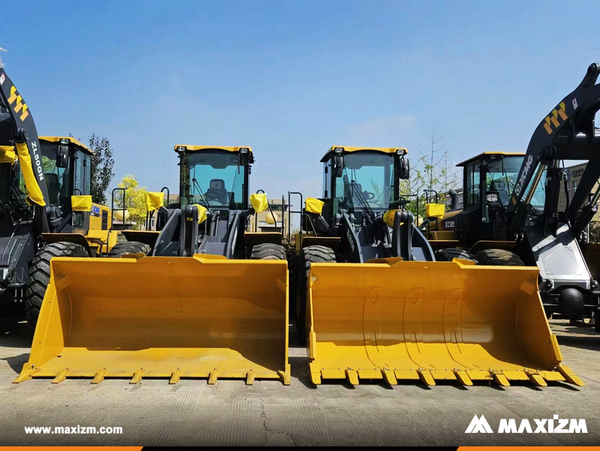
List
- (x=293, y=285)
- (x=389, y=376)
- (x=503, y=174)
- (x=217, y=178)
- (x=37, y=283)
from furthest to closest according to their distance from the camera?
(x=503, y=174)
(x=217, y=178)
(x=293, y=285)
(x=37, y=283)
(x=389, y=376)

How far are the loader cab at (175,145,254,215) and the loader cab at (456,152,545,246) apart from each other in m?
4.89

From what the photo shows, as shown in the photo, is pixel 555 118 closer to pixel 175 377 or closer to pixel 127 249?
pixel 175 377

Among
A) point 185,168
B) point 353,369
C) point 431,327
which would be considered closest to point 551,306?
point 431,327

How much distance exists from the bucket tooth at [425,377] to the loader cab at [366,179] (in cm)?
384

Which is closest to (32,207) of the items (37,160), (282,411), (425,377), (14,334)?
(37,160)

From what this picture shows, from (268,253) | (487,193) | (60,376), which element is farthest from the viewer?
(487,193)

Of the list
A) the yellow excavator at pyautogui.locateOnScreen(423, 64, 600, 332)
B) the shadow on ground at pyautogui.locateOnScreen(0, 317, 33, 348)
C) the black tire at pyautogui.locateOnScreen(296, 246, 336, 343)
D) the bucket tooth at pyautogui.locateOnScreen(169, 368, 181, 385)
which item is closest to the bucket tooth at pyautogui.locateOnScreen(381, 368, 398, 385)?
the black tire at pyautogui.locateOnScreen(296, 246, 336, 343)

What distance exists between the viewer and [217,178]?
936cm

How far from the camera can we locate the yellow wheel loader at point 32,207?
290 inches

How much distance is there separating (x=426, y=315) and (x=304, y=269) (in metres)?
1.96

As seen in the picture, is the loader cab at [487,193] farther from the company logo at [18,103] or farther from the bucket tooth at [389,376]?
the company logo at [18,103]

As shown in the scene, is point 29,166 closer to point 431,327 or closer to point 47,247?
point 47,247

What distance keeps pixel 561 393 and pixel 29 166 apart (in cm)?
767

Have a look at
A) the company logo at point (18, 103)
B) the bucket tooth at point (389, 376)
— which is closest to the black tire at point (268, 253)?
the bucket tooth at point (389, 376)
